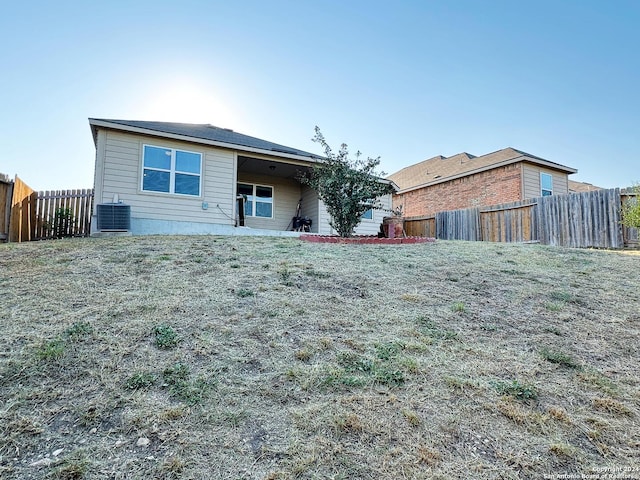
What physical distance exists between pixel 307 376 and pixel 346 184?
634 cm

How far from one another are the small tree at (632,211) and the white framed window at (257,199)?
34.1ft

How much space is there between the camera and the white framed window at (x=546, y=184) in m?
15.5

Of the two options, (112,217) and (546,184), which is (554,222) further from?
(112,217)

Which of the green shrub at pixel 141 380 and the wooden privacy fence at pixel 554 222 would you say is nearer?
the green shrub at pixel 141 380

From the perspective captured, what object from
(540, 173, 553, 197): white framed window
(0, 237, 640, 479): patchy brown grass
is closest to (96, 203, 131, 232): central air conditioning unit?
(0, 237, 640, 479): patchy brown grass

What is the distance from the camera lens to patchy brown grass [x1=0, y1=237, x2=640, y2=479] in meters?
1.75

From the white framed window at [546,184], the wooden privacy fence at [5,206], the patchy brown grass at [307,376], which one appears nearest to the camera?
the patchy brown grass at [307,376]

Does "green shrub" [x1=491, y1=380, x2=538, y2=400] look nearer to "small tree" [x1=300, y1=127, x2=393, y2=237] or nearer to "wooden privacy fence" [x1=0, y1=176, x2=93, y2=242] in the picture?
"small tree" [x1=300, y1=127, x2=393, y2=237]

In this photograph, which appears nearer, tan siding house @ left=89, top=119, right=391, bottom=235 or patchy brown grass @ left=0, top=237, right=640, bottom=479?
patchy brown grass @ left=0, top=237, right=640, bottom=479

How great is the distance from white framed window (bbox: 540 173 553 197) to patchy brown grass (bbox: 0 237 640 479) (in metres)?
12.7

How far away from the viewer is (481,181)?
16625mm

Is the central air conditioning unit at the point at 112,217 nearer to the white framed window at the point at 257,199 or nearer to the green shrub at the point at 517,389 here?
the white framed window at the point at 257,199

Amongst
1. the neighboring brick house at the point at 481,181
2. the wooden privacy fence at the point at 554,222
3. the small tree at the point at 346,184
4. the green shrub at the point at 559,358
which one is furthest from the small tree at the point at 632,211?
the green shrub at the point at 559,358

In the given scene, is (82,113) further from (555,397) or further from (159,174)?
(555,397)
